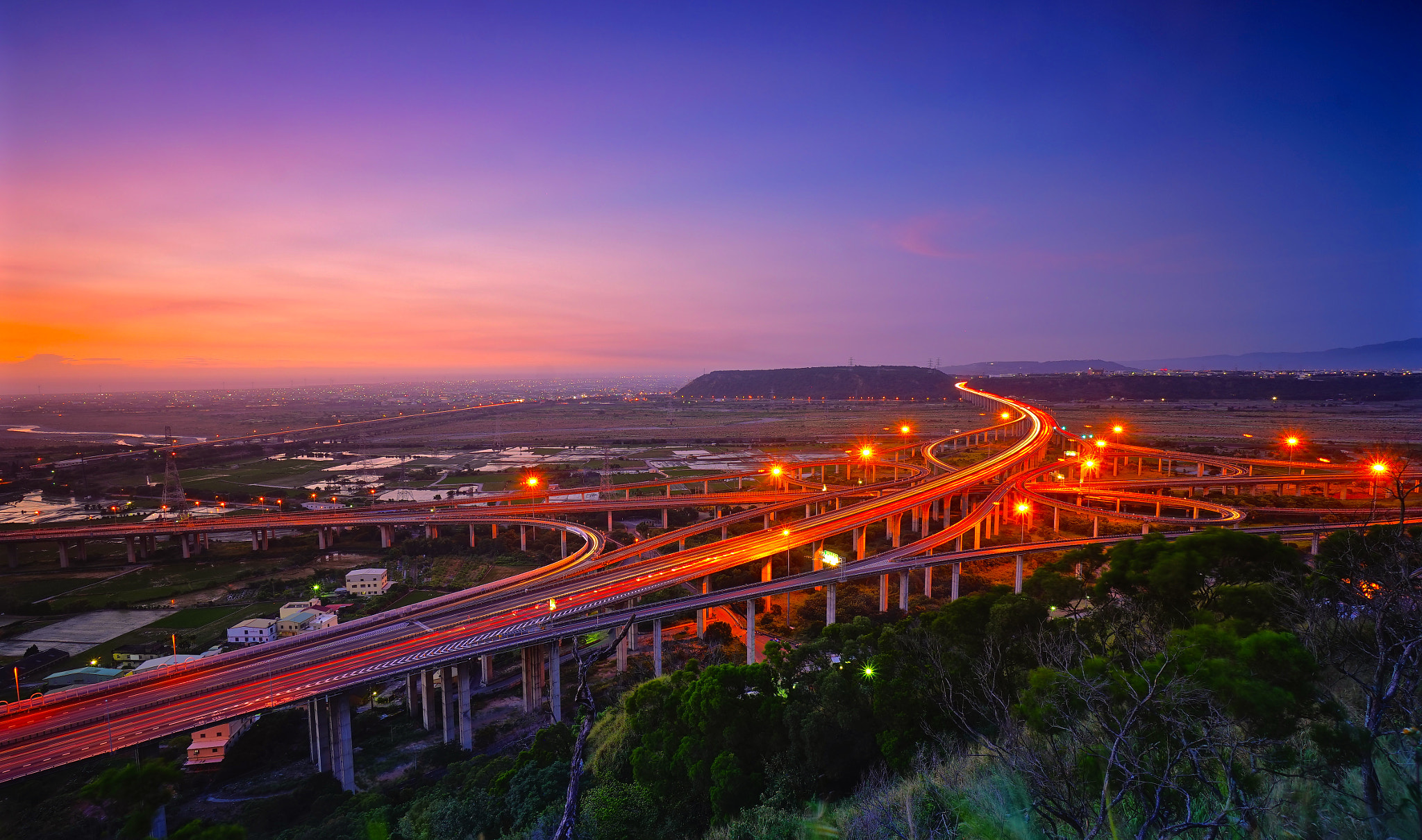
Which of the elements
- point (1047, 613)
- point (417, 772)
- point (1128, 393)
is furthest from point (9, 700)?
point (1128, 393)

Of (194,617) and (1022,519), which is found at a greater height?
(1022,519)

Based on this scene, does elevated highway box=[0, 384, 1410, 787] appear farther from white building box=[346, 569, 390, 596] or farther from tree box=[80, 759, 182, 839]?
white building box=[346, 569, 390, 596]

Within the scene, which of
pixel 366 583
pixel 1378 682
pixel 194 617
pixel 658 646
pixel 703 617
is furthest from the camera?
pixel 366 583

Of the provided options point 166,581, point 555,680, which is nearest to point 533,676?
point 555,680

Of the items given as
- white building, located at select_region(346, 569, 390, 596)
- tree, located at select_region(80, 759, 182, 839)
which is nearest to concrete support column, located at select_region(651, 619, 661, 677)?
tree, located at select_region(80, 759, 182, 839)

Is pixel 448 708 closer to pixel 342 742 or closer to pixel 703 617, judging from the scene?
pixel 342 742

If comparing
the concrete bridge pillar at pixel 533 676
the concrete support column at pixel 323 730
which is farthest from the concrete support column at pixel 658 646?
the concrete support column at pixel 323 730

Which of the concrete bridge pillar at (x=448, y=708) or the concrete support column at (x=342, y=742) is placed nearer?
the concrete support column at (x=342, y=742)

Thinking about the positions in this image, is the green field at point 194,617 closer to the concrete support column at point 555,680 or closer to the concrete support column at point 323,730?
the concrete support column at point 323,730
